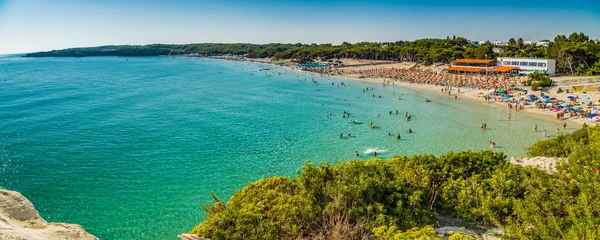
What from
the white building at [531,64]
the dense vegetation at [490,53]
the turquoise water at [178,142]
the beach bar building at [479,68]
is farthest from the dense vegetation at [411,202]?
the dense vegetation at [490,53]

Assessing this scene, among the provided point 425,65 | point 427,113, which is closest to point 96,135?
point 427,113

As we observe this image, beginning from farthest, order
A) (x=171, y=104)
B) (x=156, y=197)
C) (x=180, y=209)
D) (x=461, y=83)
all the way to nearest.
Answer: (x=461, y=83)
(x=171, y=104)
(x=156, y=197)
(x=180, y=209)

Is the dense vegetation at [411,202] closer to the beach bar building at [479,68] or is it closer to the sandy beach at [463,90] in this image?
the sandy beach at [463,90]

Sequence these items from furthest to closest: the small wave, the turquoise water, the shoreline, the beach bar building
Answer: the beach bar building < the shoreline < the small wave < the turquoise water

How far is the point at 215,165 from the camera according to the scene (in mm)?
23734

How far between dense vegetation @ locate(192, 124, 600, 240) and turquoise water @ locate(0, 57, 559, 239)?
6987 mm

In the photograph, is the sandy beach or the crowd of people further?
the crowd of people

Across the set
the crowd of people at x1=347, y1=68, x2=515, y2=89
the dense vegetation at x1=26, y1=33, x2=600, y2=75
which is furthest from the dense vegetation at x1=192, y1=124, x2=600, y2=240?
the dense vegetation at x1=26, y1=33, x2=600, y2=75

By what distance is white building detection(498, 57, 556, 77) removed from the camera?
185 ft

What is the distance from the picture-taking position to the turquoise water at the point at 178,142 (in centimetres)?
1839

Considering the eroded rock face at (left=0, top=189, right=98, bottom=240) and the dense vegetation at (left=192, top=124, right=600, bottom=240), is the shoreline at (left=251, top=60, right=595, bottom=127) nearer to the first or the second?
the dense vegetation at (left=192, top=124, right=600, bottom=240)

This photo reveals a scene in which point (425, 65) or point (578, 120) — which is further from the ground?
point (425, 65)

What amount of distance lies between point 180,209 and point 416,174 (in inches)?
481

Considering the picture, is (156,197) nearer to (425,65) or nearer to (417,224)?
(417,224)
